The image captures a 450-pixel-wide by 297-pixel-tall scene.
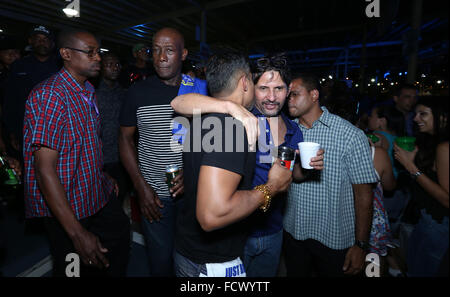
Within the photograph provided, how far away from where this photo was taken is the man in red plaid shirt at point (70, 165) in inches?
62.5

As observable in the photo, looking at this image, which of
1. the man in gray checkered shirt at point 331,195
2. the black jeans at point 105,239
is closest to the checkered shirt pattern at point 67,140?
the black jeans at point 105,239

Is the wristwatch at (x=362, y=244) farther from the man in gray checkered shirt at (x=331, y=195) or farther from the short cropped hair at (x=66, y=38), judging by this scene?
the short cropped hair at (x=66, y=38)

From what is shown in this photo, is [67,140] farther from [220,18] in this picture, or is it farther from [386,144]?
[220,18]

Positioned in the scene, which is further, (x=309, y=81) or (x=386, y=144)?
(x=386, y=144)

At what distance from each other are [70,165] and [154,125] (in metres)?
0.78

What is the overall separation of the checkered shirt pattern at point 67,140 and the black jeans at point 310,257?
1.99 meters

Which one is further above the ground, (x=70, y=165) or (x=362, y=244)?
(x=70, y=165)

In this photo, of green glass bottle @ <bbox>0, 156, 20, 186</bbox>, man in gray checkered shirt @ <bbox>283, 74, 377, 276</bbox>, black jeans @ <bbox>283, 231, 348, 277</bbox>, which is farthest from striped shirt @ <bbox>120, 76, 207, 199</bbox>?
black jeans @ <bbox>283, 231, 348, 277</bbox>

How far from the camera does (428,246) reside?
144cm

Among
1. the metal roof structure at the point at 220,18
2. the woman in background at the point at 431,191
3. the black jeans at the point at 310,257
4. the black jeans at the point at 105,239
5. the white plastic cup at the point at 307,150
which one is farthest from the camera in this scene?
the metal roof structure at the point at 220,18

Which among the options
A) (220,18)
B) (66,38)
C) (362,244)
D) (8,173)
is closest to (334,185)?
(362,244)

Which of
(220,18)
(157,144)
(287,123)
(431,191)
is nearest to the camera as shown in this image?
(431,191)

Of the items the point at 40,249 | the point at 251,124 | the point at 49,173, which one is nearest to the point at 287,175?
the point at 251,124

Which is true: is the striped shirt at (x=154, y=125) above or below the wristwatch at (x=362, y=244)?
above
